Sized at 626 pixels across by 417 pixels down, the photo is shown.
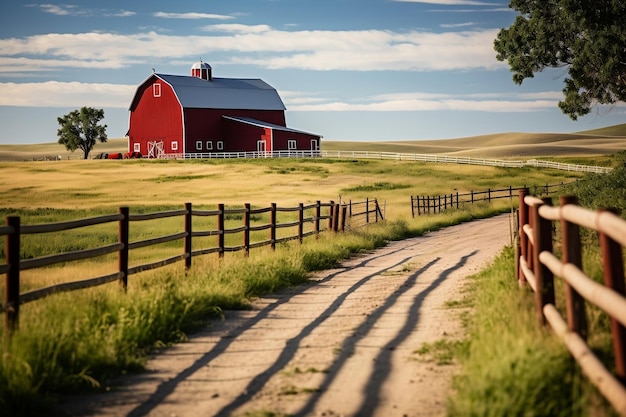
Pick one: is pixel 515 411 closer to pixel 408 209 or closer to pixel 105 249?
pixel 105 249

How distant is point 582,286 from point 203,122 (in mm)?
79555

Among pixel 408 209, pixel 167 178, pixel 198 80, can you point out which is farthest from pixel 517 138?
pixel 408 209

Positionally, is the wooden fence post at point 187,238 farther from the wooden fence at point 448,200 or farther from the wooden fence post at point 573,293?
the wooden fence at point 448,200

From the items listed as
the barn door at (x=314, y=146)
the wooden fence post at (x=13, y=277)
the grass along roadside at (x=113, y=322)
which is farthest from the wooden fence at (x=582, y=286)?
the barn door at (x=314, y=146)

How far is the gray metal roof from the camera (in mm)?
83125

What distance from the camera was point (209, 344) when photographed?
9.30 metres

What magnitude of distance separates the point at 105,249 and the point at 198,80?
257ft

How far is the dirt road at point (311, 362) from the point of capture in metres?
6.68

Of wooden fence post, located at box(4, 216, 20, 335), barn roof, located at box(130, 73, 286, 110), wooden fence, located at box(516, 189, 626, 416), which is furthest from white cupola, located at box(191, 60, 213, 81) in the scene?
wooden fence, located at box(516, 189, 626, 416)

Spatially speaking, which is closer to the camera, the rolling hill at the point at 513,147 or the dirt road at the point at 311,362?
the dirt road at the point at 311,362

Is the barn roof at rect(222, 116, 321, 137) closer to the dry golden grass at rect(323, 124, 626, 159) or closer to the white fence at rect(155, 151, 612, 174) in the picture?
the white fence at rect(155, 151, 612, 174)

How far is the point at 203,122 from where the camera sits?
83.7 metres

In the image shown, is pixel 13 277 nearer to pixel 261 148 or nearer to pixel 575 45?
pixel 575 45

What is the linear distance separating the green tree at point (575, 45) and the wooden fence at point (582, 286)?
87.1 feet
